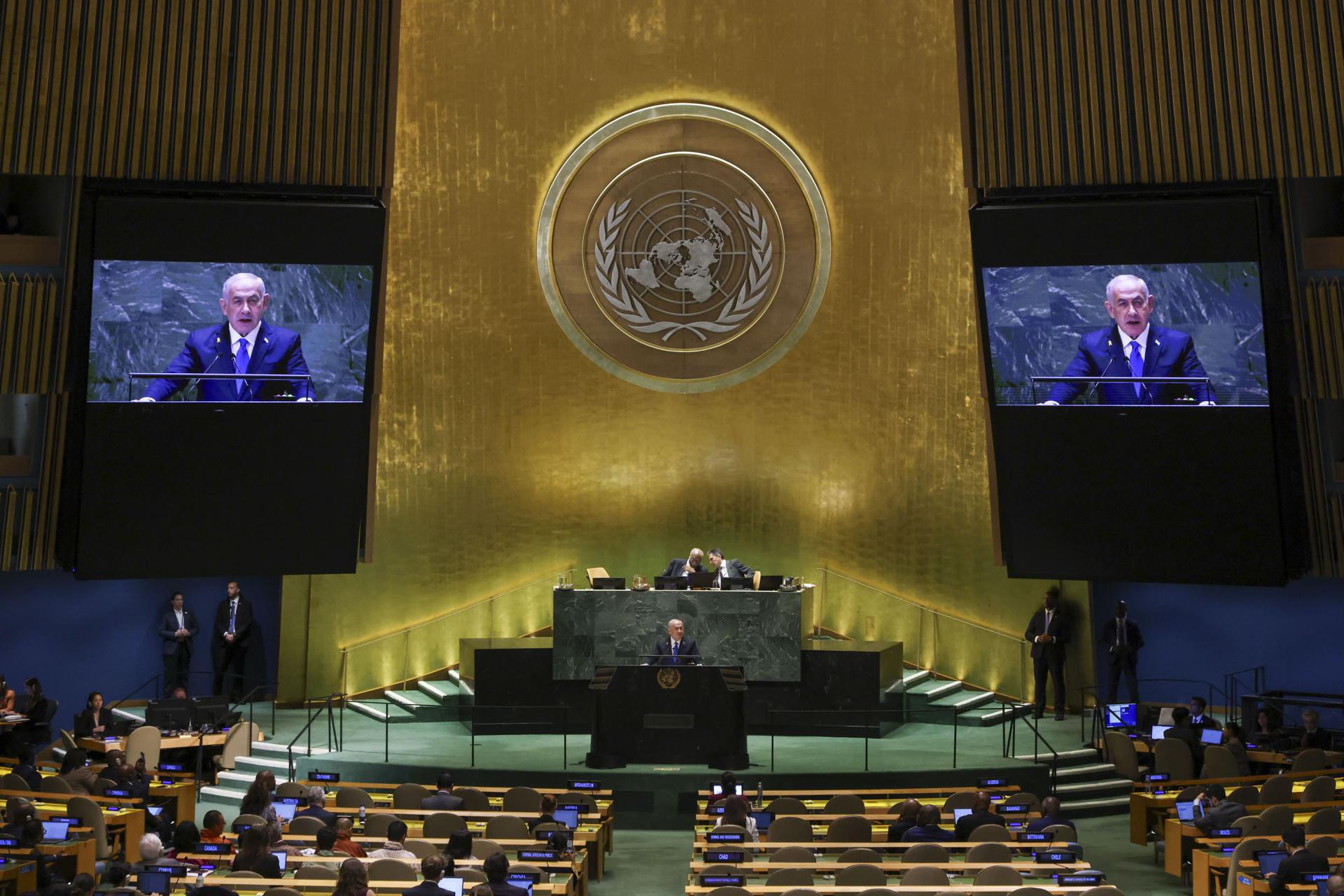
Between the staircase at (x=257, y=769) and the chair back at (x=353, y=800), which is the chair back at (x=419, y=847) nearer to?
the chair back at (x=353, y=800)

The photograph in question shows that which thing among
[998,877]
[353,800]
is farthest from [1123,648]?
[353,800]

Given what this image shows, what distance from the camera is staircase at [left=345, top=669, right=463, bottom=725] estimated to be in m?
17.1

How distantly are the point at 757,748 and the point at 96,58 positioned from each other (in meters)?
9.43

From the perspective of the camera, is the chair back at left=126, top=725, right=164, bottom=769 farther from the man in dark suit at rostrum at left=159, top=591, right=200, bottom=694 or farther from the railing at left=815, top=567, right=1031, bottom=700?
the railing at left=815, top=567, right=1031, bottom=700

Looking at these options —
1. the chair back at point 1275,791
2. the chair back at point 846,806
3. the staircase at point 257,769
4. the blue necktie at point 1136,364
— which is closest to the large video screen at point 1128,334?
the blue necktie at point 1136,364

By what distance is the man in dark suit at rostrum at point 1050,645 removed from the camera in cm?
1688

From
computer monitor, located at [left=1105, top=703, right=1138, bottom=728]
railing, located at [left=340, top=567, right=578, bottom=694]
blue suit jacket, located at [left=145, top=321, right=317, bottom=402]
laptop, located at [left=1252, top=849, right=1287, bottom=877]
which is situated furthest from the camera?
railing, located at [left=340, top=567, right=578, bottom=694]

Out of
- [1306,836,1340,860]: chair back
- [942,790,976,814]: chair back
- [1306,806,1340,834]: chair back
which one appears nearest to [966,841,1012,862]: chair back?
[942,790,976,814]: chair back

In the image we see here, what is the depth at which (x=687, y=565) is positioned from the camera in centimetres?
1752

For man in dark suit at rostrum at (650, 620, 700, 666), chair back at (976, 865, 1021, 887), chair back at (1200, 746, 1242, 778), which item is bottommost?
chair back at (976, 865, 1021, 887)

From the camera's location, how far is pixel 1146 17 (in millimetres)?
14602

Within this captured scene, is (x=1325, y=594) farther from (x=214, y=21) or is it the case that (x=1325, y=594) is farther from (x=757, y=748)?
(x=214, y=21)

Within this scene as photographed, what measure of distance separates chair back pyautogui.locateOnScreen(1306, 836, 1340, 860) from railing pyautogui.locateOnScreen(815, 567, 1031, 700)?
7.62m

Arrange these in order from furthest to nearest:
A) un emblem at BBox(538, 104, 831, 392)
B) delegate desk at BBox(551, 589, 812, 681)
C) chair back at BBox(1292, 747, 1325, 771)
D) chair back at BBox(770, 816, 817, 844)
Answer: un emblem at BBox(538, 104, 831, 392) < delegate desk at BBox(551, 589, 812, 681) < chair back at BBox(1292, 747, 1325, 771) < chair back at BBox(770, 816, 817, 844)
